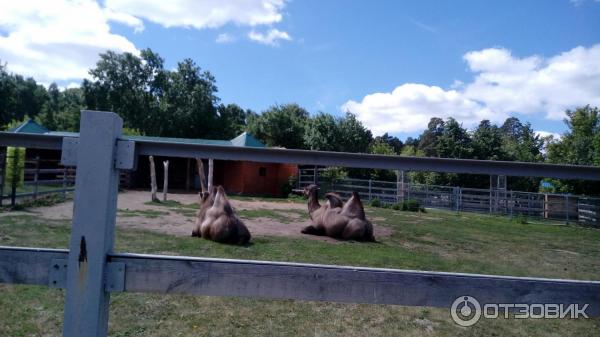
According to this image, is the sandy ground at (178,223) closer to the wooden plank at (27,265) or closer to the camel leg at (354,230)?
the camel leg at (354,230)

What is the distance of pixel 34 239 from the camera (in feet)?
24.9

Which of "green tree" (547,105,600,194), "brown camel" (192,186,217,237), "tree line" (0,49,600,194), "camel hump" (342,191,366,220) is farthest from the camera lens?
"tree line" (0,49,600,194)

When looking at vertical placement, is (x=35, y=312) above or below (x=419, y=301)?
below

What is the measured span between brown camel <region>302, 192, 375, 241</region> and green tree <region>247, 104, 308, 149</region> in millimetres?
26884

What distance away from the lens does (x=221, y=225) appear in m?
8.75

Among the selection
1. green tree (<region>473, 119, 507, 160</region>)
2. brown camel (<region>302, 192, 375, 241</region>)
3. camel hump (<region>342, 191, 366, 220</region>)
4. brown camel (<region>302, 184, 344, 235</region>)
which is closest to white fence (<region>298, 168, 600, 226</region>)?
green tree (<region>473, 119, 507, 160</region>)

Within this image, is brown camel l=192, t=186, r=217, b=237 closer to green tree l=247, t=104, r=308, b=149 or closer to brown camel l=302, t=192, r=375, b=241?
brown camel l=302, t=192, r=375, b=241

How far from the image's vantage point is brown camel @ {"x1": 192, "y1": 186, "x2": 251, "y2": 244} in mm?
8633

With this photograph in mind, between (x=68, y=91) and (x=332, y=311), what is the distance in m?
63.4

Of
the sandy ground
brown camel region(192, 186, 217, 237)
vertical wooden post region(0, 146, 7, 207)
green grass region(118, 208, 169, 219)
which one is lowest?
the sandy ground

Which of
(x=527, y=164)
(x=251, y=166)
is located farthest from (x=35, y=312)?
(x=251, y=166)

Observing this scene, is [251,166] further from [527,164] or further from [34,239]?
[527,164]

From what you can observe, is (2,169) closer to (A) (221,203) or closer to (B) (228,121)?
(A) (221,203)

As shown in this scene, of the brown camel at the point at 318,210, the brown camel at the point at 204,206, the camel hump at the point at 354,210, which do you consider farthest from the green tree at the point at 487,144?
the brown camel at the point at 204,206
